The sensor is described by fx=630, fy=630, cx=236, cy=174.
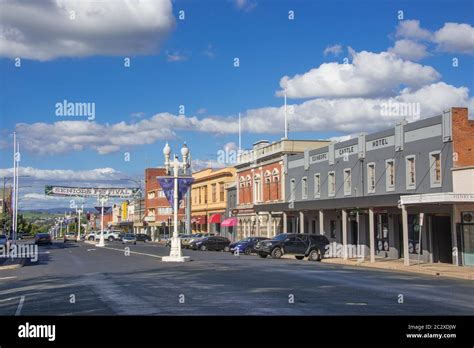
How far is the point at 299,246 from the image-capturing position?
38656 millimetres

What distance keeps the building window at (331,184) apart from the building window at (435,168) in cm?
1275

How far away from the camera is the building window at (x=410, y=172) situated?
1439 inches

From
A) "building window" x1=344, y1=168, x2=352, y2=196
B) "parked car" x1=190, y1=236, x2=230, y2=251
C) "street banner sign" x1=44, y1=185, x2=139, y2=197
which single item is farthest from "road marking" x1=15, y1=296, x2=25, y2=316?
"street banner sign" x1=44, y1=185, x2=139, y2=197

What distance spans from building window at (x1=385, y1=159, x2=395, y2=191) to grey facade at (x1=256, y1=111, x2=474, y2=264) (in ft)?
0.12

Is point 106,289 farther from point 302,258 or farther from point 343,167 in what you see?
point 343,167

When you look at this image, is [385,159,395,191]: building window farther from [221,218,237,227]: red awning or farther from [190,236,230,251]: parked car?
[221,218,237,227]: red awning

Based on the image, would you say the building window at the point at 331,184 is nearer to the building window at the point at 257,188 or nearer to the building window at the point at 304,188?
the building window at the point at 304,188

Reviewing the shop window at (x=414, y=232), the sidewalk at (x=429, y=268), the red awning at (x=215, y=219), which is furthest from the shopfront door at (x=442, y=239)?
the red awning at (x=215, y=219)

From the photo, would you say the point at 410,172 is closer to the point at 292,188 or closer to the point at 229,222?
the point at 292,188

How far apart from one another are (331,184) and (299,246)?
10.1 m

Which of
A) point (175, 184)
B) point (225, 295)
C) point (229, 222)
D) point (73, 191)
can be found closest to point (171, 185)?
point (175, 184)
